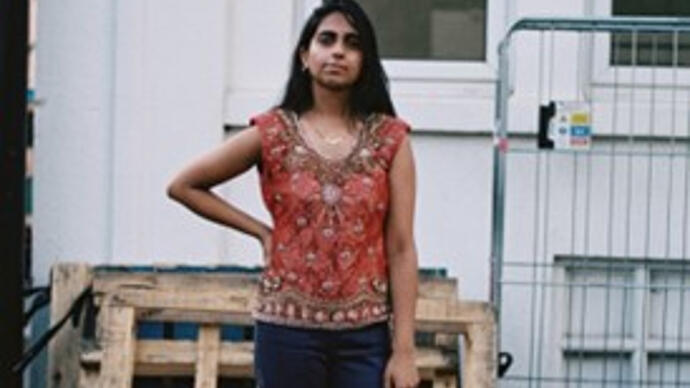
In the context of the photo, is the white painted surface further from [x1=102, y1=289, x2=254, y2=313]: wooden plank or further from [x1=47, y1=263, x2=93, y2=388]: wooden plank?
[x1=102, y1=289, x2=254, y2=313]: wooden plank

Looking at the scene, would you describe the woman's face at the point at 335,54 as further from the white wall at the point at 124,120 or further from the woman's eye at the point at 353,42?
the white wall at the point at 124,120

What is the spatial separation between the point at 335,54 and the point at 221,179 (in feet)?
1.47

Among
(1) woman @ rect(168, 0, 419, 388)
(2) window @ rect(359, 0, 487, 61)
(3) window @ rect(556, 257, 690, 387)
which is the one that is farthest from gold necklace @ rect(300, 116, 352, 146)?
(2) window @ rect(359, 0, 487, 61)

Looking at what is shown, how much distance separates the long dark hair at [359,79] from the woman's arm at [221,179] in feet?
0.49

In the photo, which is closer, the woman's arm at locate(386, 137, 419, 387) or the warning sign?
the woman's arm at locate(386, 137, 419, 387)

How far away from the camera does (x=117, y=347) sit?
184 inches

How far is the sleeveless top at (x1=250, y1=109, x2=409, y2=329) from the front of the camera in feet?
11.1

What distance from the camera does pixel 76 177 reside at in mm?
5637

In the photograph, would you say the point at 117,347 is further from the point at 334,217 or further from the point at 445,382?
the point at 334,217

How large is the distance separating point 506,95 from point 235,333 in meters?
1.31

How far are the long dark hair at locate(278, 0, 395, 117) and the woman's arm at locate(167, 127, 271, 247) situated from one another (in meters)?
0.15

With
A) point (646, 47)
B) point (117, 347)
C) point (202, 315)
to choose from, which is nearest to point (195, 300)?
point (202, 315)

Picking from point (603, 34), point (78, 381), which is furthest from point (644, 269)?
point (78, 381)

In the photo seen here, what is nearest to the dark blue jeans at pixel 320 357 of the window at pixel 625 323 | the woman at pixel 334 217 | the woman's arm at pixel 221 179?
the woman at pixel 334 217
